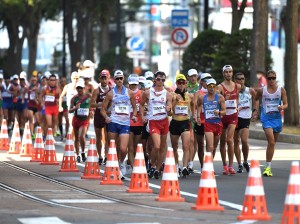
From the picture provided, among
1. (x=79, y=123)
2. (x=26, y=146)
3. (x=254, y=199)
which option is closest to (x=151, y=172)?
(x=79, y=123)

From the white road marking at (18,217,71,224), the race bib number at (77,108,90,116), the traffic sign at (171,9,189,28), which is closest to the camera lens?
the white road marking at (18,217,71,224)

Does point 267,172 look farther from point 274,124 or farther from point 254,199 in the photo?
point 254,199

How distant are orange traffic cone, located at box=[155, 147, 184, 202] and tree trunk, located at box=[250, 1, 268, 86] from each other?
2236 centimetres

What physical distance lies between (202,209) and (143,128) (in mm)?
7086

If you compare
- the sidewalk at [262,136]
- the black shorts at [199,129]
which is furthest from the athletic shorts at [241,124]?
the sidewalk at [262,136]

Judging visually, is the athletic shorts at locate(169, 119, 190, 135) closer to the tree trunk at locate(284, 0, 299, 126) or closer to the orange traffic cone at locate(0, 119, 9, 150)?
the orange traffic cone at locate(0, 119, 9, 150)

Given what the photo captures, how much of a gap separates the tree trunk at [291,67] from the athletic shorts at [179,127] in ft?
51.2

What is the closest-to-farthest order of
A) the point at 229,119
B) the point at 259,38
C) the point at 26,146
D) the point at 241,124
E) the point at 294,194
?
the point at 294,194 → the point at 229,119 → the point at 241,124 → the point at 26,146 → the point at 259,38

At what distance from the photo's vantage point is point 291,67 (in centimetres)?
3941

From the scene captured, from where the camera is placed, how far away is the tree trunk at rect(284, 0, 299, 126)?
39062 millimetres

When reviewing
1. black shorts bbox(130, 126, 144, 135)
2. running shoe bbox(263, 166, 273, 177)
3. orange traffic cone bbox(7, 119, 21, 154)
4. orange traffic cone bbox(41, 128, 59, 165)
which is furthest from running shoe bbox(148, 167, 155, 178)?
orange traffic cone bbox(7, 119, 21, 154)

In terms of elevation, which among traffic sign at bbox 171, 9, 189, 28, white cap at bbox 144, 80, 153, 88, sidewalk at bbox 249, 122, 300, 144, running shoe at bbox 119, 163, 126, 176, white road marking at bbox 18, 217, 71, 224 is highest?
traffic sign at bbox 171, 9, 189, 28

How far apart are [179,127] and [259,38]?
17.7m

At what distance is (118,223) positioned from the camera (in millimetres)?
15930
